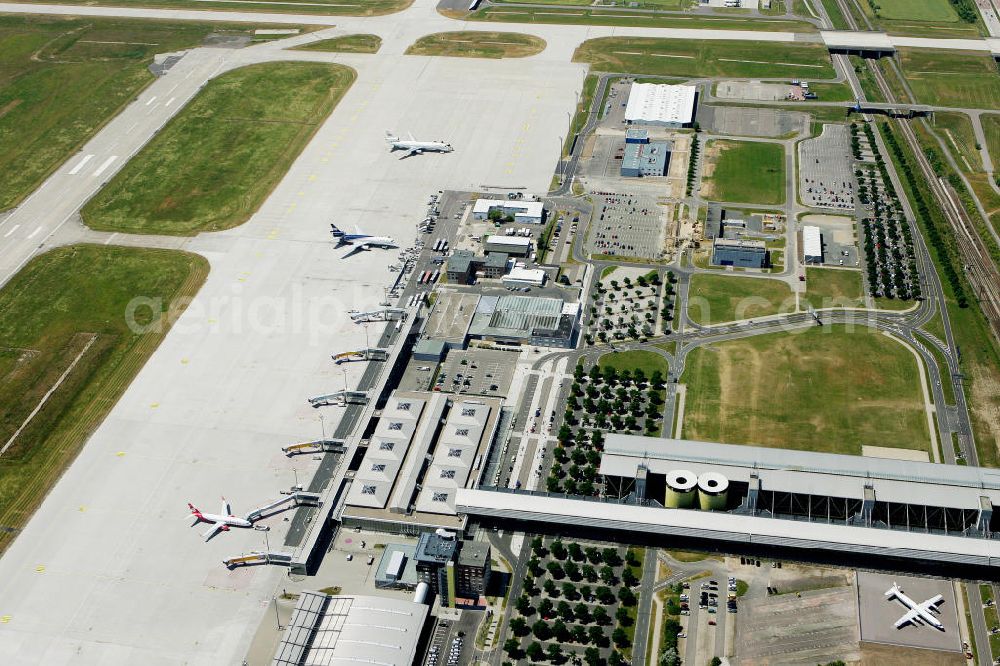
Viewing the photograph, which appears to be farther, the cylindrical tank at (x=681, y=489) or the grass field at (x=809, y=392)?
the grass field at (x=809, y=392)

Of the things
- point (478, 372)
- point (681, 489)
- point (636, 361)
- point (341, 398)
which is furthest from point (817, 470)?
point (341, 398)

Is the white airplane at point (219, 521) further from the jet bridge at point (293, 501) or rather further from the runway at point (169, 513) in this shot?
the jet bridge at point (293, 501)

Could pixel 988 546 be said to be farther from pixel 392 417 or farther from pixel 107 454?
pixel 107 454

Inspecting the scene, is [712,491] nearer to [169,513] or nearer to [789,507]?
[789,507]

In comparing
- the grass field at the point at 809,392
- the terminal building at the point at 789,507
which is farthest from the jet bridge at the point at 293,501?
the grass field at the point at 809,392

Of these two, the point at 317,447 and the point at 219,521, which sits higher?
the point at 317,447

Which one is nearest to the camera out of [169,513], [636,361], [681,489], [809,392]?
[681,489]
